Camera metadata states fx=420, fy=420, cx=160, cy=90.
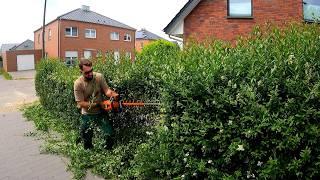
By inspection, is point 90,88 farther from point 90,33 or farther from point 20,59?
point 20,59

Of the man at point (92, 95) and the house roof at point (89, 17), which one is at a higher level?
the house roof at point (89, 17)

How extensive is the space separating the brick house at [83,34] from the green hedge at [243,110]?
138 feet

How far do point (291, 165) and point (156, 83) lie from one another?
2.39 metres

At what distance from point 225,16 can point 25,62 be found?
45.1m

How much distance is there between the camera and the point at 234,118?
3.99m

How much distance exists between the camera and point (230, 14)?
57.7 feet

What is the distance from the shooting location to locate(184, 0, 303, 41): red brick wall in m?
17.1

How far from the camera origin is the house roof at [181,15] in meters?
17.6

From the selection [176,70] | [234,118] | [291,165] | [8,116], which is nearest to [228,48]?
[176,70]

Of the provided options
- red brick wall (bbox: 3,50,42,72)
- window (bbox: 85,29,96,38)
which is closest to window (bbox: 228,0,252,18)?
window (bbox: 85,29,96,38)

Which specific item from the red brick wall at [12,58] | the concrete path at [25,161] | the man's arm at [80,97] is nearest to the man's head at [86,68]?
the man's arm at [80,97]

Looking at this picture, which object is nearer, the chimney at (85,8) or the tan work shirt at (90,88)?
the tan work shirt at (90,88)

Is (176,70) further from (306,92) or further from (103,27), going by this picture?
(103,27)

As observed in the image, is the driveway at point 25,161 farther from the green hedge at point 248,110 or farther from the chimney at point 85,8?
the chimney at point 85,8
